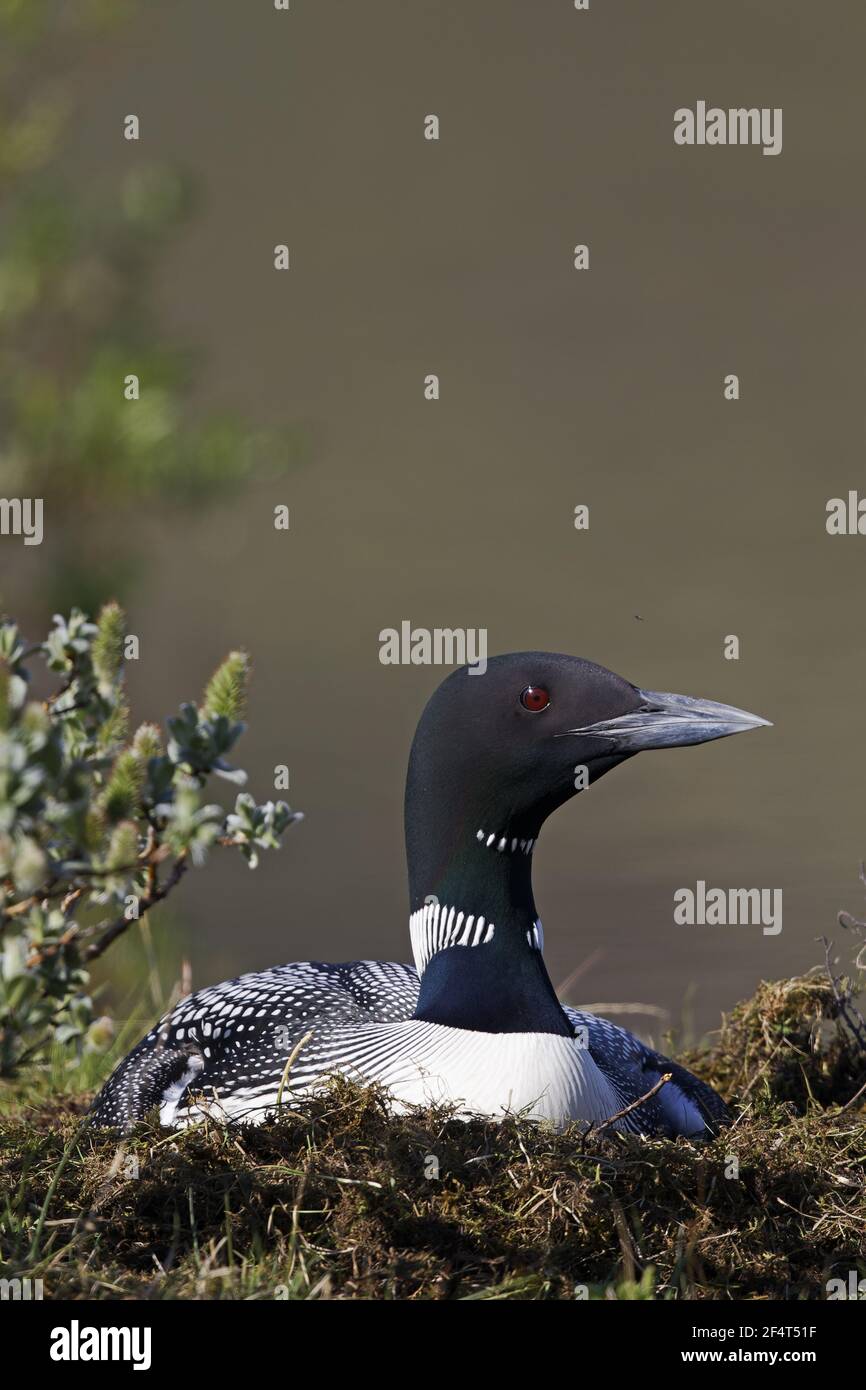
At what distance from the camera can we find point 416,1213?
7.84ft

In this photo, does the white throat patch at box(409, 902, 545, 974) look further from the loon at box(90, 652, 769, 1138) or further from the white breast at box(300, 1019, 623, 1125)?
the white breast at box(300, 1019, 623, 1125)

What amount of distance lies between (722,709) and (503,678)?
0.43m

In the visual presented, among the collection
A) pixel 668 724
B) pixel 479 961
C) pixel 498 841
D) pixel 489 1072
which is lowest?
pixel 489 1072

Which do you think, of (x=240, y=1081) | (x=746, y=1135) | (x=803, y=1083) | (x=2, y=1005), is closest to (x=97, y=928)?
(x=2, y=1005)

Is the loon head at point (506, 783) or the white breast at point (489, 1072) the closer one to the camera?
the white breast at point (489, 1072)

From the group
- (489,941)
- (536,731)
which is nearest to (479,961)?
(489,941)

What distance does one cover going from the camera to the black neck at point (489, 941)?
9.63ft

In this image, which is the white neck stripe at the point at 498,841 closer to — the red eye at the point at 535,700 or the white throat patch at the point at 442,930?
the white throat patch at the point at 442,930

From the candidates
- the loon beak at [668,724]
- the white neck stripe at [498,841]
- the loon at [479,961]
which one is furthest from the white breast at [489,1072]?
the loon beak at [668,724]

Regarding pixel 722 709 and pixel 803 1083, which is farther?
pixel 803 1083

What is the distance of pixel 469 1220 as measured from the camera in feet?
7.88

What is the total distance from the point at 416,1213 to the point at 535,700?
1001 millimetres

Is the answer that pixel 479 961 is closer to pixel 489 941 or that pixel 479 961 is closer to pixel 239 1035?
pixel 489 941

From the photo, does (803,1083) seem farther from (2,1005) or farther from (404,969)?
(2,1005)
